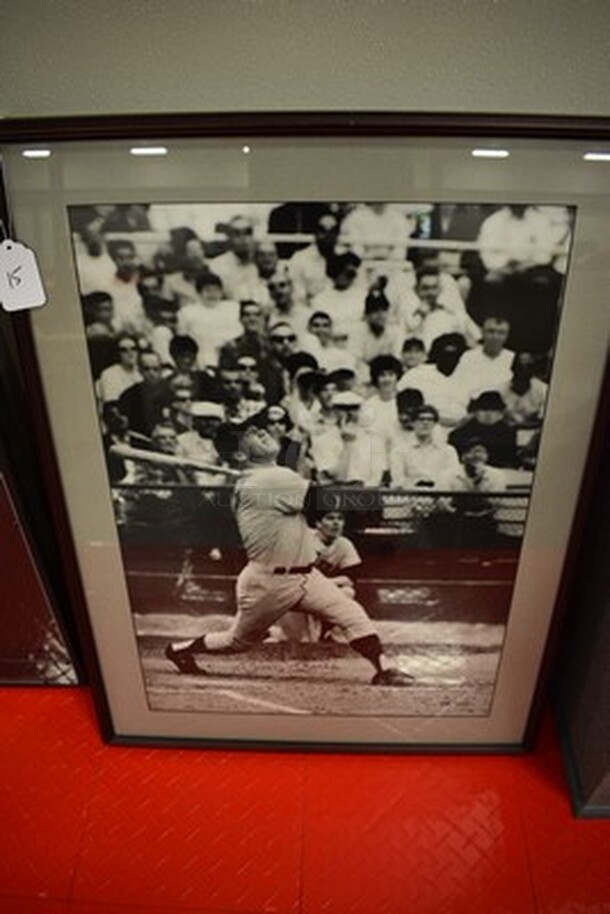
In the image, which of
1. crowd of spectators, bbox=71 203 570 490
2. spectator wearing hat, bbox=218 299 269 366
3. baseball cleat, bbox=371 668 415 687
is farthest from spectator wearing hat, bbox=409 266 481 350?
baseball cleat, bbox=371 668 415 687

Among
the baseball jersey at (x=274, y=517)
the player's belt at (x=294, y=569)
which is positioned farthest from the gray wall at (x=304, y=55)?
the player's belt at (x=294, y=569)

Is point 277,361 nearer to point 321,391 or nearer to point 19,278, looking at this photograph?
point 321,391

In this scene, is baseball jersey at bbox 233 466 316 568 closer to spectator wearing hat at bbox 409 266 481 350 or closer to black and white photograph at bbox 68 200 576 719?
black and white photograph at bbox 68 200 576 719

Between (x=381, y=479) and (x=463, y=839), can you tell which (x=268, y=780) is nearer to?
(x=463, y=839)

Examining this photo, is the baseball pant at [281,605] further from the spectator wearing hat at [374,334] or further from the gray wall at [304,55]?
the gray wall at [304,55]

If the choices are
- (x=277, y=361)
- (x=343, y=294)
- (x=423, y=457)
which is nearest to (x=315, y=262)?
(x=343, y=294)

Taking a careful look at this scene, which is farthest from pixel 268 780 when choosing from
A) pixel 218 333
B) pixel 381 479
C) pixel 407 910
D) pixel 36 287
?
pixel 36 287
